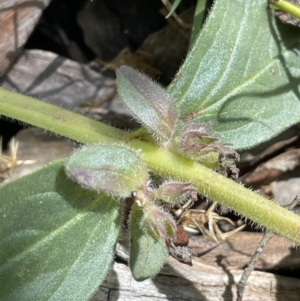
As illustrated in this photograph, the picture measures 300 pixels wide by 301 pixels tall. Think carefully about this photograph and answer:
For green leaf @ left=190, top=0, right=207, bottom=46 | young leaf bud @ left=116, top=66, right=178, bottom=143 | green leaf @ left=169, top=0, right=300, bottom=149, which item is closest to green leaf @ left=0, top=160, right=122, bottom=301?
young leaf bud @ left=116, top=66, right=178, bottom=143

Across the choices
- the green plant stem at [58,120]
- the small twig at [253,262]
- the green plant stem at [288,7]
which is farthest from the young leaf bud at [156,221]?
the green plant stem at [288,7]

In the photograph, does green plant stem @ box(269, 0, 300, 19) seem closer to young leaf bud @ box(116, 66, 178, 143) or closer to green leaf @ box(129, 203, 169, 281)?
young leaf bud @ box(116, 66, 178, 143)

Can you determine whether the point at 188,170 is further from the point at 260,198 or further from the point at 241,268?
the point at 241,268

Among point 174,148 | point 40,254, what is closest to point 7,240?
point 40,254

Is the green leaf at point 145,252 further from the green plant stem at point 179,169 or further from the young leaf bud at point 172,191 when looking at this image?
the green plant stem at point 179,169

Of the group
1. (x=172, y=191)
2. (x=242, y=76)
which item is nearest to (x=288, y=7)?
(x=242, y=76)

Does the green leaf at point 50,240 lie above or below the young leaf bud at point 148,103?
below

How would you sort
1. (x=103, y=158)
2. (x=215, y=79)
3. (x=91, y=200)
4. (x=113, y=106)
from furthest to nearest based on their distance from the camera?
(x=113, y=106) → (x=215, y=79) → (x=91, y=200) → (x=103, y=158)
